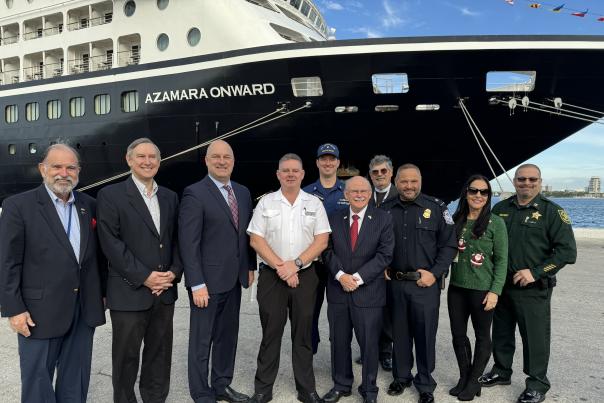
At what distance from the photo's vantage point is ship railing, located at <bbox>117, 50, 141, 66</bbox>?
1167cm

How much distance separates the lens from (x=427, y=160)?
374 inches

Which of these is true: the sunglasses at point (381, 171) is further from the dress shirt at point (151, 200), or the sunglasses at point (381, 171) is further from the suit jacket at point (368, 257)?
the dress shirt at point (151, 200)

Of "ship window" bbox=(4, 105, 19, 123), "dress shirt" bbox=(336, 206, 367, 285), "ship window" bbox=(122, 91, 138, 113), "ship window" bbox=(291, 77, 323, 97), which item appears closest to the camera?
"dress shirt" bbox=(336, 206, 367, 285)

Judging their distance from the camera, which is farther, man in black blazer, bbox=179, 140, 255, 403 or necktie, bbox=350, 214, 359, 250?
necktie, bbox=350, 214, 359, 250

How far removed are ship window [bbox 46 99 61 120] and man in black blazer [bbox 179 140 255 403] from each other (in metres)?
10.1

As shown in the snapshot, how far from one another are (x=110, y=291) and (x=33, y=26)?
48.7ft

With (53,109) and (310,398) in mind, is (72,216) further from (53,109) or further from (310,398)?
(53,109)

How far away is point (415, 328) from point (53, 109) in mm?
11636

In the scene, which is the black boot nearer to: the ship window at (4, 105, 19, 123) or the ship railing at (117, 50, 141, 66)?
the ship railing at (117, 50, 141, 66)

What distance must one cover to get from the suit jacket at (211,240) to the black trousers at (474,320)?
67.9 inches

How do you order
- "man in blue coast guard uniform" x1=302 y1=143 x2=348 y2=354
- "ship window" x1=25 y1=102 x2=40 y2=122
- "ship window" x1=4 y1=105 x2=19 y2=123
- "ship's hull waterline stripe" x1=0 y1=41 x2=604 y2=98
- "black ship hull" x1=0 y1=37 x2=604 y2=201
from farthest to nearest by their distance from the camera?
"ship window" x1=4 y1=105 x2=19 y2=123 < "ship window" x1=25 y1=102 x2=40 y2=122 < "black ship hull" x1=0 y1=37 x2=604 y2=201 < "ship's hull waterline stripe" x1=0 y1=41 x2=604 y2=98 < "man in blue coast guard uniform" x1=302 y1=143 x2=348 y2=354

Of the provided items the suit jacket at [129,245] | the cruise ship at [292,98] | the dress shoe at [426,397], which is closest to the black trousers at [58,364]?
the suit jacket at [129,245]

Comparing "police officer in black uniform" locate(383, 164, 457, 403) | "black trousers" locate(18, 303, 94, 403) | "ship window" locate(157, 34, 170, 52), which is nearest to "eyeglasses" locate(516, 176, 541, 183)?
"police officer in black uniform" locate(383, 164, 457, 403)

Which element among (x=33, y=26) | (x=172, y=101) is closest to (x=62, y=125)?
(x=172, y=101)
